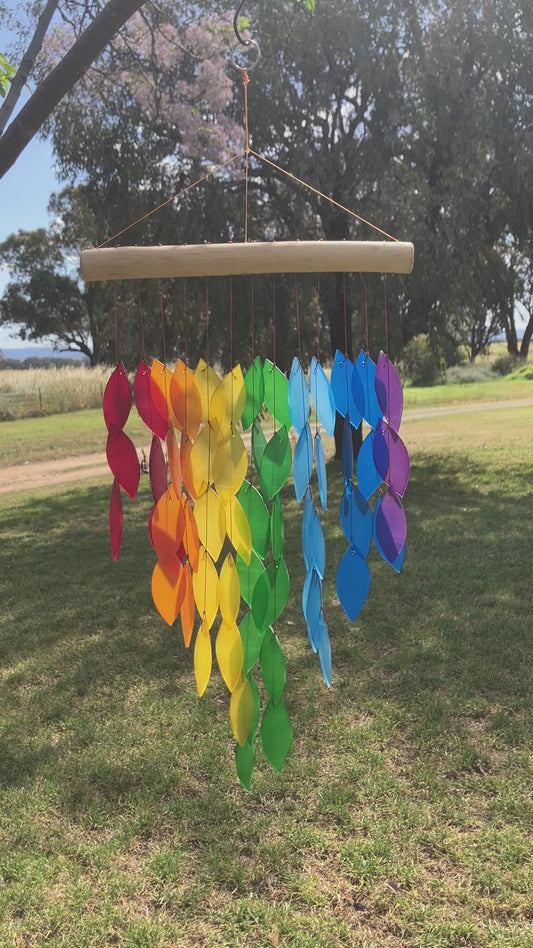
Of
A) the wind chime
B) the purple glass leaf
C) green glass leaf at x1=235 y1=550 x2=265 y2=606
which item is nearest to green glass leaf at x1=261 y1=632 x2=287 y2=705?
the wind chime

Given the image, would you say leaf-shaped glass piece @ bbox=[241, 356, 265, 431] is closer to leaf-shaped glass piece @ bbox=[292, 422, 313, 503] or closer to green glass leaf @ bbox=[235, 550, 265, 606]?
leaf-shaped glass piece @ bbox=[292, 422, 313, 503]

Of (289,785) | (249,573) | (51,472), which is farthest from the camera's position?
(51,472)

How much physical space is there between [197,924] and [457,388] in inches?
842

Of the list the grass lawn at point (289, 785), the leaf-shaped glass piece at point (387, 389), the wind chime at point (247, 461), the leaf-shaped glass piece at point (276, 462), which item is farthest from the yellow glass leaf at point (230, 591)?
the grass lawn at point (289, 785)

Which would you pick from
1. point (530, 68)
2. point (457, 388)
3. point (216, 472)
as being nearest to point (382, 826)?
point (216, 472)

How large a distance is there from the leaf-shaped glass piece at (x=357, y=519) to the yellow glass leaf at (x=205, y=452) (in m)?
0.35

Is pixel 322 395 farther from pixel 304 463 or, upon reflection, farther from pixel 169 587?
pixel 169 587

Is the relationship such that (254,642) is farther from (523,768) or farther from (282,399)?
(523,768)

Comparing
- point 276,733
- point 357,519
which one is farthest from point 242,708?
point 357,519

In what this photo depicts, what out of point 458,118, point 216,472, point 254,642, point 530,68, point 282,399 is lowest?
point 254,642

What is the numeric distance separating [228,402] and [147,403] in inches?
8.8

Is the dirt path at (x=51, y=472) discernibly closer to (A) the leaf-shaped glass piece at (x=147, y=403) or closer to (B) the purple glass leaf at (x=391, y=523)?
(A) the leaf-shaped glass piece at (x=147, y=403)

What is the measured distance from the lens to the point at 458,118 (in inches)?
301

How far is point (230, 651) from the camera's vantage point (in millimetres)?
1758
